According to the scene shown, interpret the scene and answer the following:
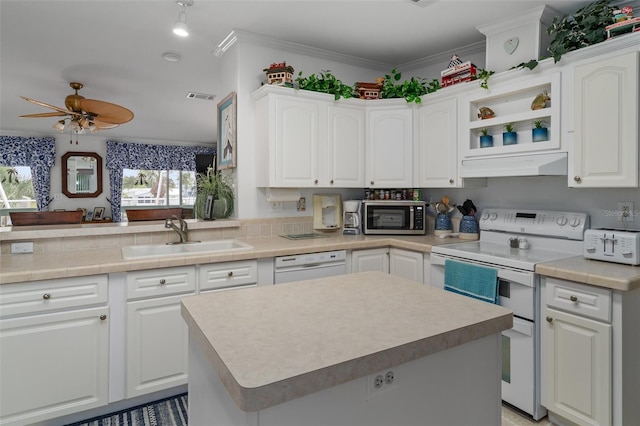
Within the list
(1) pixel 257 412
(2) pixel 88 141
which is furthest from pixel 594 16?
(2) pixel 88 141

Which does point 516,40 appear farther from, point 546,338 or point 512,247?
point 546,338

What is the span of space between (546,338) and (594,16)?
1.86 metres

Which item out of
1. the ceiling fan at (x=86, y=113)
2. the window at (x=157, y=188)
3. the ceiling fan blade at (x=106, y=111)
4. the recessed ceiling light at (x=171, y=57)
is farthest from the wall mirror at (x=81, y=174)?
the recessed ceiling light at (x=171, y=57)

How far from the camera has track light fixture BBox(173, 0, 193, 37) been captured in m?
2.29

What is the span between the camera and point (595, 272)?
6.11 feet

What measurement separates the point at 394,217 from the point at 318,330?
2340 millimetres

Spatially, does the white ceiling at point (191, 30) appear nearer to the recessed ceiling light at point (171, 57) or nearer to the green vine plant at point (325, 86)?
the recessed ceiling light at point (171, 57)

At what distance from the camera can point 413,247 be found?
286cm

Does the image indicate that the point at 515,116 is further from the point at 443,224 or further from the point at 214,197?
the point at 214,197

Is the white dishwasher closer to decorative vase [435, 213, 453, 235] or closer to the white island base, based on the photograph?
decorative vase [435, 213, 453, 235]

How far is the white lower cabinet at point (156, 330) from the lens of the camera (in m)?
2.15

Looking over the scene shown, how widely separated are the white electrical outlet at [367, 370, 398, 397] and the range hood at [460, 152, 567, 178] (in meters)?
1.91

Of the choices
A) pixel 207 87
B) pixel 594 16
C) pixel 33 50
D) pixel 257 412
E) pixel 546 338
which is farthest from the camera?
pixel 207 87

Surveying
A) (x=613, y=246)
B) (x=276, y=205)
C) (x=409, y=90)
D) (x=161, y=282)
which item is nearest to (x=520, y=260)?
(x=613, y=246)
